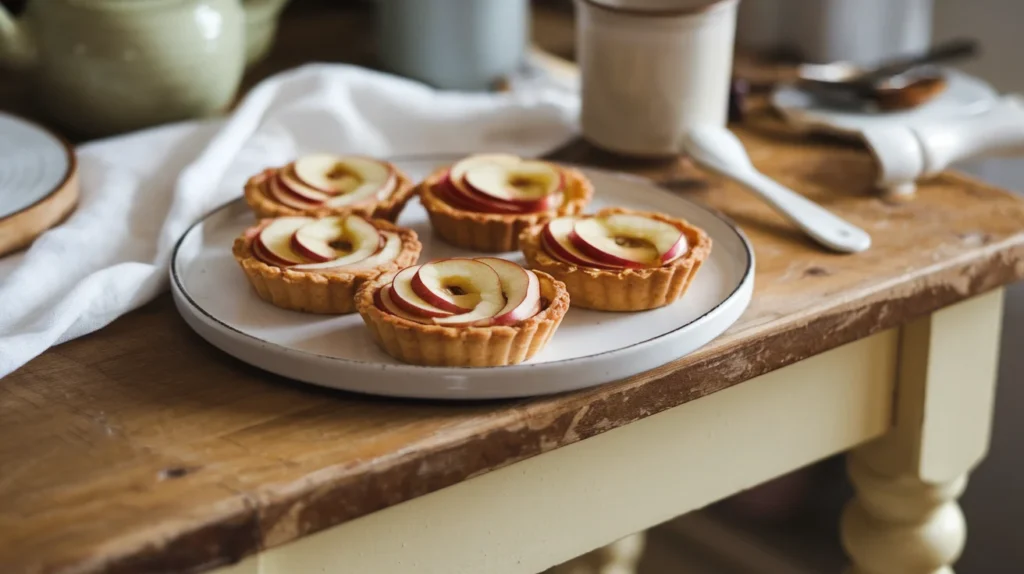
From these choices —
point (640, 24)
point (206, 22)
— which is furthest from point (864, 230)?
point (206, 22)

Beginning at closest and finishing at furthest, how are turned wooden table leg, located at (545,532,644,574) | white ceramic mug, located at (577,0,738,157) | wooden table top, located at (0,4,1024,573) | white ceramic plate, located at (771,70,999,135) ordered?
wooden table top, located at (0,4,1024,573)
white ceramic mug, located at (577,0,738,157)
white ceramic plate, located at (771,70,999,135)
turned wooden table leg, located at (545,532,644,574)

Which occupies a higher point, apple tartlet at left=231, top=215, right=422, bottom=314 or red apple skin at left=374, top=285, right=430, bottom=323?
red apple skin at left=374, top=285, right=430, bottom=323

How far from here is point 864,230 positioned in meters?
0.94

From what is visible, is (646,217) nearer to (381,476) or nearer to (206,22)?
(381,476)

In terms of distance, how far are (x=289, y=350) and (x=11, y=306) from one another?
0.23 metres

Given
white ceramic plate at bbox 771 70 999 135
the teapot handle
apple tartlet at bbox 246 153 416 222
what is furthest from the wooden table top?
the teapot handle

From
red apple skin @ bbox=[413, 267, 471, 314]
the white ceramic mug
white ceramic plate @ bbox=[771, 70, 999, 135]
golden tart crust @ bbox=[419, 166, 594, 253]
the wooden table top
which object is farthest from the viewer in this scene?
white ceramic plate @ bbox=[771, 70, 999, 135]

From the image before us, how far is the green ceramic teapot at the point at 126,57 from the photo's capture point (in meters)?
1.03

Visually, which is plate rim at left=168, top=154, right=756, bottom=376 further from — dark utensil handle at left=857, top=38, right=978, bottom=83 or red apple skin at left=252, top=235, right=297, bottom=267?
dark utensil handle at left=857, top=38, right=978, bottom=83

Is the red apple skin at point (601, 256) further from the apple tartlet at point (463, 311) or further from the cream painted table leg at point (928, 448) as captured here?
the cream painted table leg at point (928, 448)

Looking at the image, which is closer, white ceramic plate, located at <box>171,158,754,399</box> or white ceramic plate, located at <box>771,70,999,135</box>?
white ceramic plate, located at <box>171,158,754,399</box>

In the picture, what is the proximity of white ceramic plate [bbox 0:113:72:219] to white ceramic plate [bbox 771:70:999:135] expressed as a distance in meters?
0.68

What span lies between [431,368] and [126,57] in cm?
54

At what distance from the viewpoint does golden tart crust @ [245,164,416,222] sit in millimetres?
865
